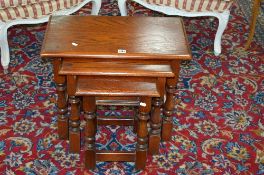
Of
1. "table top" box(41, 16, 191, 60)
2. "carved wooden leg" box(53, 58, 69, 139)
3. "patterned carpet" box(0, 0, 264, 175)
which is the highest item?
"table top" box(41, 16, 191, 60)

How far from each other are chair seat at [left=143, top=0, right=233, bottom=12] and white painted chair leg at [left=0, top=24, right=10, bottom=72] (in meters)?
1.03

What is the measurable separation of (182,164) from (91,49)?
848mm

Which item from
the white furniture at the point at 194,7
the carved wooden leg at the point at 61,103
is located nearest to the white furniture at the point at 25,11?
the white furniture at the point at 194,7

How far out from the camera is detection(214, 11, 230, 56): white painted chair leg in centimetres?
313

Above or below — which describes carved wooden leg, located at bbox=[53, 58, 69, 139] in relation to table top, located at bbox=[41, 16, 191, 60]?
below

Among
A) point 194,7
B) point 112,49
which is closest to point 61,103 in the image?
point 112,49

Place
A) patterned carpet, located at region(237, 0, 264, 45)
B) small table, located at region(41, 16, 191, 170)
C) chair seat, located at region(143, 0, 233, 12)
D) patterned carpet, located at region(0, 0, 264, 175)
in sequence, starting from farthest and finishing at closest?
patterned carpet, located at region(237, 0, 264, 45) → chair seat, located at region(143, 0, 233, 12) → patterned carpet, located at region(0, 0, 264, 175) → small table, located at region(41, 16, 191, 170)

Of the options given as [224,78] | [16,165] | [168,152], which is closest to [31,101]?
[16,165]

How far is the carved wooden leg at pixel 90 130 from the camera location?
83.3 inches

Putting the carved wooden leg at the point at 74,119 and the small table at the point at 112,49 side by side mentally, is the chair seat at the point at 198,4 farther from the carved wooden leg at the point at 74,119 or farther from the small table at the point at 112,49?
the carved wooden leg at the point at 74,119

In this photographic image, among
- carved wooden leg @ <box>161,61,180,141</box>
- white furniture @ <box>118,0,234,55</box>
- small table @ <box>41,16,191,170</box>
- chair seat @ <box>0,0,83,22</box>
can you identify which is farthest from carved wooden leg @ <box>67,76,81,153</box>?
white furniture @ <box>118,0,234,55</box>

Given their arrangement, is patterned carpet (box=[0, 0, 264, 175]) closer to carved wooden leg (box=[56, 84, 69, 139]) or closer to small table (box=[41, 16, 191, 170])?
carved wooden leg (box=[56, 84, 69, 139])

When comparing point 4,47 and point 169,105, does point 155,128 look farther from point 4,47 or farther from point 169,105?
point 4,47

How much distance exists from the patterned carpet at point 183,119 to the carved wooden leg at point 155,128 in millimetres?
72
